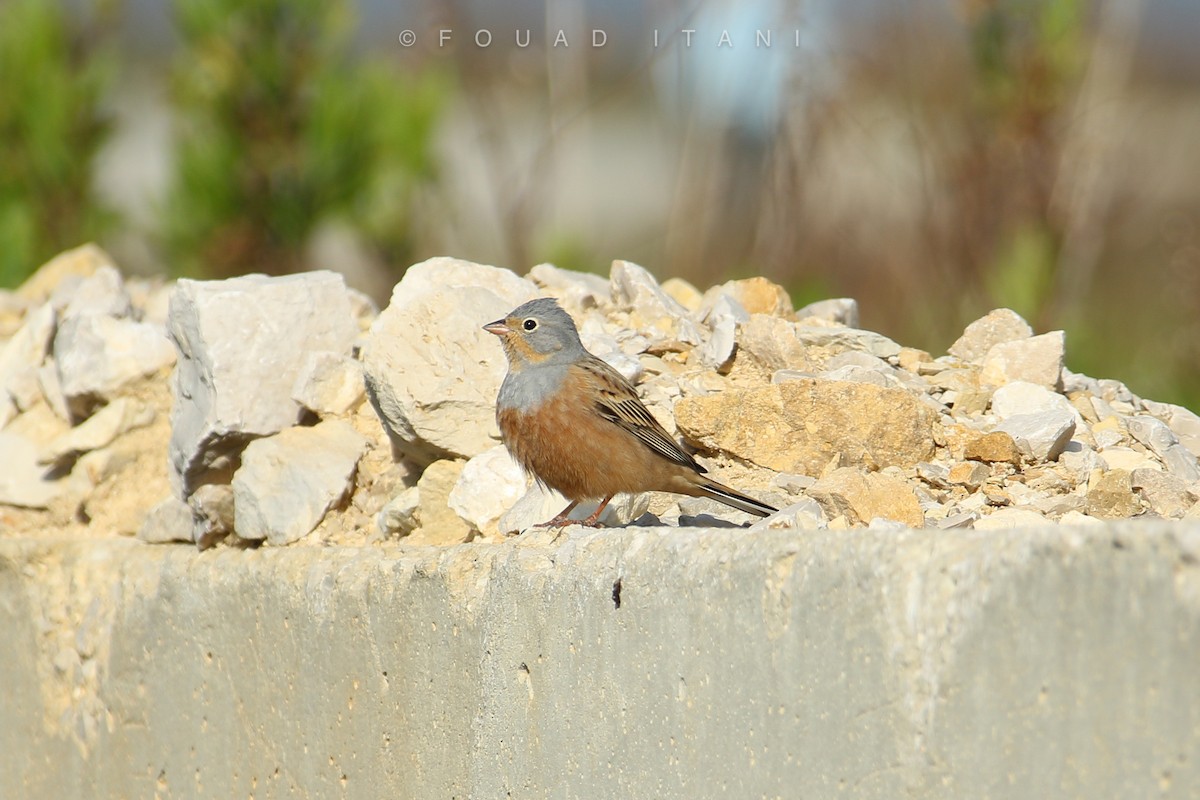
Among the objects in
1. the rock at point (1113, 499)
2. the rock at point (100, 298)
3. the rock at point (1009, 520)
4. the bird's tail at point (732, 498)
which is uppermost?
the rock at point (1009, 520)

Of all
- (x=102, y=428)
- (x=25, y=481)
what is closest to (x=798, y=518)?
(x=102, y=428)

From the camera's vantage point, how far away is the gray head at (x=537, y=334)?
4727mm

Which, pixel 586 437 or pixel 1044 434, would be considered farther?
pixel 586 437

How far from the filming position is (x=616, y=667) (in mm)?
3326

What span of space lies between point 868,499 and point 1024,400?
0.99 meters

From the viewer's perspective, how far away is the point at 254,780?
176 inches

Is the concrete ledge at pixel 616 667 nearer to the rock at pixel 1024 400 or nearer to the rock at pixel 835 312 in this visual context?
the rock at pixel 1024 400

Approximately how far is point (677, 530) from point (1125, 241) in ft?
29.8

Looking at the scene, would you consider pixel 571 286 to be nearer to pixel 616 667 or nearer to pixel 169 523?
pixel 169 523

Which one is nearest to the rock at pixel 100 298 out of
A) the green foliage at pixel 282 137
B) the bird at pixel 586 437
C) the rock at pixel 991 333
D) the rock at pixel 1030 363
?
the bird at pixel 586 437

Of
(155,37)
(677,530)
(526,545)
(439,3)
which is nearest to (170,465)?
(526,545)

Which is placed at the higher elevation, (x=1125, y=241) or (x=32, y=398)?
(x=32, y=398)

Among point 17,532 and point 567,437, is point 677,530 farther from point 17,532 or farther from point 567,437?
point 17,532

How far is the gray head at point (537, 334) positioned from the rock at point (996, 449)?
4.25ft
